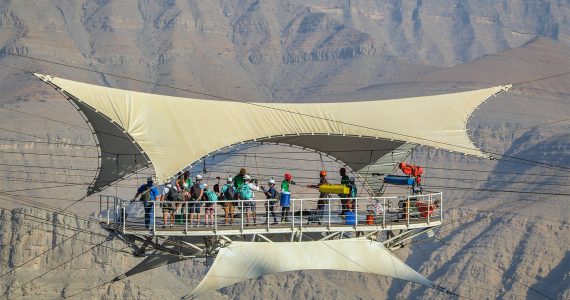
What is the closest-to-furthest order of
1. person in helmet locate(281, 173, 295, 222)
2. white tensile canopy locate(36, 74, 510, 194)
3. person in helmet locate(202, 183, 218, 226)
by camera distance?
person in helmet locate(202, 183, 218, 226) → person in helmet locate(281, 173, 295, 222) → white tensile canopy locate(36, 74, 510, 194)

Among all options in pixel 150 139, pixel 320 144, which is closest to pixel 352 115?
pixel 320 144

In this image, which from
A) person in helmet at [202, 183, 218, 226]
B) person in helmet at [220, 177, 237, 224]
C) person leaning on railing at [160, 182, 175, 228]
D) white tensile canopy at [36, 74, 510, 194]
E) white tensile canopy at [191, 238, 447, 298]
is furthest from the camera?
white tensile canopy at [36, 74, 510, 194]

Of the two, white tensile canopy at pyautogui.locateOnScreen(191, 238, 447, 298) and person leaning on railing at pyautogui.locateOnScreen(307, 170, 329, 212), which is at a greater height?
person leaning on railing at pyautogui.locateOnScreen(307, 170, 329, 212)

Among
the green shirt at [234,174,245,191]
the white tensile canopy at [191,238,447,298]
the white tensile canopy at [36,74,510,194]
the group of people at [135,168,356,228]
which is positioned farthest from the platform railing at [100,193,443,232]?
the white tensile canopy at [36,74,510,194]

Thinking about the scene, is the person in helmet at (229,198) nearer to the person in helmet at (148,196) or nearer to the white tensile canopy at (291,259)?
the white tensile canopy at (291,259)

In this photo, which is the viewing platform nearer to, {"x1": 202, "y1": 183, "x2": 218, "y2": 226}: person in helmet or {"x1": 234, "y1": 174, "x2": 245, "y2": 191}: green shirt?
{"x1": 202, "y1": 183, "x2": 218, "y2": 226}: person in helmet

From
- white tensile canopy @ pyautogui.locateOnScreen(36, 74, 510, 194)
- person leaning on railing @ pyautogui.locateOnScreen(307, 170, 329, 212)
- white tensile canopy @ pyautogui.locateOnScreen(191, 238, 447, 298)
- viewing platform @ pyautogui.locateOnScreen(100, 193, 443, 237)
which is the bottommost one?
white tensile canopy @ pyautogui.locateOnScreen(191, 238, 447, 298)

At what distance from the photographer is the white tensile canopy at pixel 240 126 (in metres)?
63.8

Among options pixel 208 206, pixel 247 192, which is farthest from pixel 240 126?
pixel 208 206

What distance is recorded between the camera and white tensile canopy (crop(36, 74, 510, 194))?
209 ft

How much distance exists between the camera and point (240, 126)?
216 ft

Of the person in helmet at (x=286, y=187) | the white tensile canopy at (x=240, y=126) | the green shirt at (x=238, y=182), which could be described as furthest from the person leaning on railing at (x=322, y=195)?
the green shirt at (x=238, y=182)

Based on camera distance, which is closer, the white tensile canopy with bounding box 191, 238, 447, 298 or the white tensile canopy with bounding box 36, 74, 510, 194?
the white tensile canopy with bounding box 191, 238, 447, 298

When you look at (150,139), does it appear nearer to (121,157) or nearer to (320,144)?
(121,157)
